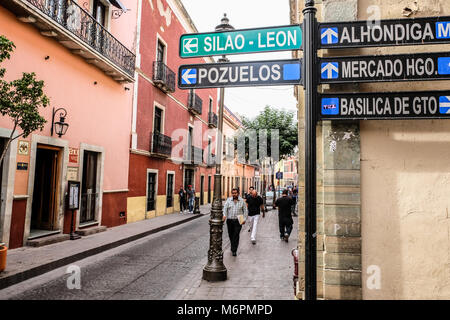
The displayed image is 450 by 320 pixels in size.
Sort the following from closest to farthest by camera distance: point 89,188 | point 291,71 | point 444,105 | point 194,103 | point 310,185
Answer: point 310,185
point 444,105
point 291,71
point 89,188
point 194,103

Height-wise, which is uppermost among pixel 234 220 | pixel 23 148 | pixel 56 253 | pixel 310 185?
pixel 23 148

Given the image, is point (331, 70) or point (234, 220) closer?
point (331, 70)

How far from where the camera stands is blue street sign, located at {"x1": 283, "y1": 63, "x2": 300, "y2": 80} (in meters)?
2.83

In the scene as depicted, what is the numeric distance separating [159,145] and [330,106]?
13.0 m

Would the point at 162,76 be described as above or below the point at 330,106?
above

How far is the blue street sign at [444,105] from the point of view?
8.96 ft

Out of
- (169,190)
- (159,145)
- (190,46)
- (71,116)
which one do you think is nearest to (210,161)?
(169,190)

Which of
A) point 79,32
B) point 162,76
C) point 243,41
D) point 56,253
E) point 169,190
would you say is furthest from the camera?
point 169,190

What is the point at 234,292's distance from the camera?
473 centimetres

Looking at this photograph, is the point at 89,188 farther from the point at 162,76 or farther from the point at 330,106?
the point at 330,106

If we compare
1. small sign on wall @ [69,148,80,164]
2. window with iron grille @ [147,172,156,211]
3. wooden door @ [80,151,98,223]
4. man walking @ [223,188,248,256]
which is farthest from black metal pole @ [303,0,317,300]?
window with iron grille @ [147,172,156,211]

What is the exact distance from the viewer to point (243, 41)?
126 inches
